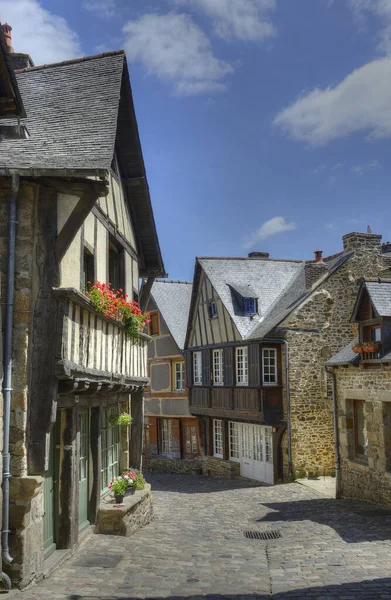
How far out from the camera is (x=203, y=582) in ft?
23.6

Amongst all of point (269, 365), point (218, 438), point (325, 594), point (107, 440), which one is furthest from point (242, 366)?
point (325, 594)

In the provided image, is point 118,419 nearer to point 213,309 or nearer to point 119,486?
point 119,486

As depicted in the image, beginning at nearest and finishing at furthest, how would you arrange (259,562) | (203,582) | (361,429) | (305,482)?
(203,582) < (259,562) < (361,429) < (305,482)

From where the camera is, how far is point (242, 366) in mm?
19875

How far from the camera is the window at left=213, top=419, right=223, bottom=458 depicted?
A: 22.0 metres

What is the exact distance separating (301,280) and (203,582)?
1515 cm

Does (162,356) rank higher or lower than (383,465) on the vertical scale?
higher

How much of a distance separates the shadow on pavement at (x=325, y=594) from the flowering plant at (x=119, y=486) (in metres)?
3.66

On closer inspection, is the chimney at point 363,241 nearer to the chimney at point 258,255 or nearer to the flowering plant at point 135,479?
the chimney at point 258,255

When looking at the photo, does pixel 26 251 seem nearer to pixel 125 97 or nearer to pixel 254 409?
pixel 125 97

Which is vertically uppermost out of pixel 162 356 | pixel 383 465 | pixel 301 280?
pixel 301 280

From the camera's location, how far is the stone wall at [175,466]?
23734 millimetres

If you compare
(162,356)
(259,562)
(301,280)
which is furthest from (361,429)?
(162,356)

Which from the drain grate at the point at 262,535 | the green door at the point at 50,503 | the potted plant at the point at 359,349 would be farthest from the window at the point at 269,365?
the green door at the point at 50,503
